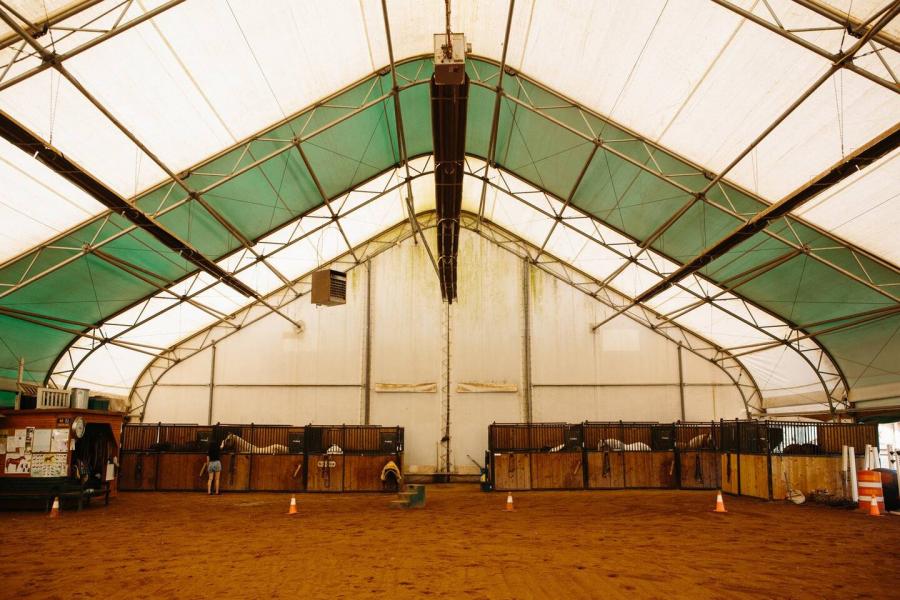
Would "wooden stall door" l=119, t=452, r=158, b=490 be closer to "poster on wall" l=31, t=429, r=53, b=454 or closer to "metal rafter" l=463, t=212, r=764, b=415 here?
"poster on wall" l=31, t=429, r=53, b=454

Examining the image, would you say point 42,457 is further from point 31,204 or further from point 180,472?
point 180,472

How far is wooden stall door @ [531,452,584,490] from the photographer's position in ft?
51.1

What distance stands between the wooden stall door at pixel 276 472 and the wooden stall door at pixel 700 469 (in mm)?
10236

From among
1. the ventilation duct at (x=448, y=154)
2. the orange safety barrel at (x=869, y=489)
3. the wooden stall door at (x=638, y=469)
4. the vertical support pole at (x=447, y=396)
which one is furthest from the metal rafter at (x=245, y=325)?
the orange safety barrel at (x=869, y=489)

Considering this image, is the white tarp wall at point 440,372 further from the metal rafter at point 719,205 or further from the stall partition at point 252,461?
the metal rafter at point 719,205

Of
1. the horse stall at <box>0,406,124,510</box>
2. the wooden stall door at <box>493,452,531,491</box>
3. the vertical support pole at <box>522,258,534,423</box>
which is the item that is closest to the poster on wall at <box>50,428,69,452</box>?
the horse stall at <box>0,406,124,510</box>

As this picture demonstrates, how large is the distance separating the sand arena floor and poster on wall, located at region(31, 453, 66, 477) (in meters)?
0.80

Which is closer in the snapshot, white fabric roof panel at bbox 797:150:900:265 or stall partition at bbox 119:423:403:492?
white fabric roof panel at bbox 797:150:900:265

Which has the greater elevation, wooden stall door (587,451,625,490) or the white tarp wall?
the white tarp wall

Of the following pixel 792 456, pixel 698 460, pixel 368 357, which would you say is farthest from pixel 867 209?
pixel 368 357

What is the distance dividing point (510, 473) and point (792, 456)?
6574mm

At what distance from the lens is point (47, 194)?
10383mm

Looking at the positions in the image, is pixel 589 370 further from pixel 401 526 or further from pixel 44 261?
pixel 44 261

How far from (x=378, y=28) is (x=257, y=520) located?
29.3ft
